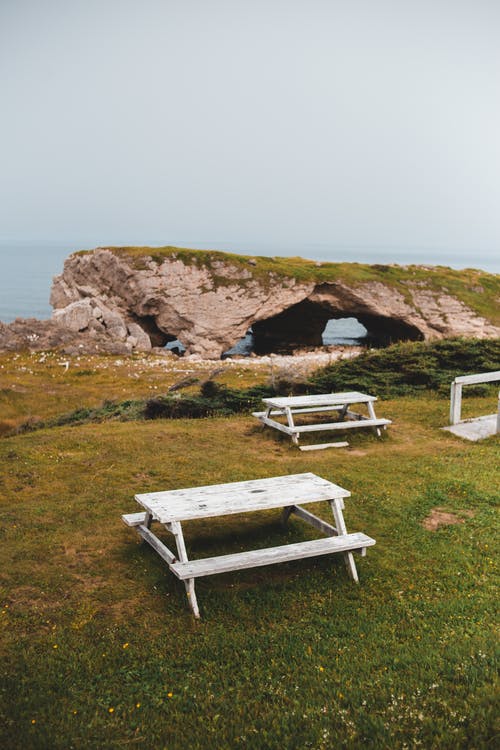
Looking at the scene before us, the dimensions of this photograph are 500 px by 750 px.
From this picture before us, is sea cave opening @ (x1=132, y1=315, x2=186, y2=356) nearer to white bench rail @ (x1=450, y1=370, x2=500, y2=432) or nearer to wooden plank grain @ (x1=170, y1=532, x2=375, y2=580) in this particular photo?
white bench rail @ (x1=450, y1=370, x2=500, y2=432)

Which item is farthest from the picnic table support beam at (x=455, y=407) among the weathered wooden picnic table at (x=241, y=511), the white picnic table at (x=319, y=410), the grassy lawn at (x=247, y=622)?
the weathered wooden picnic table at (x=241, y=511)

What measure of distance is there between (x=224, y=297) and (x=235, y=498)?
3922cm

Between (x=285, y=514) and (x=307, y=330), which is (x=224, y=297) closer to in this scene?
(x=307, y=330)

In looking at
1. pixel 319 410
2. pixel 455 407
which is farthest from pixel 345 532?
pixel 455 407

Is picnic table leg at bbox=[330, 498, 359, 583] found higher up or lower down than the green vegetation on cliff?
lower down

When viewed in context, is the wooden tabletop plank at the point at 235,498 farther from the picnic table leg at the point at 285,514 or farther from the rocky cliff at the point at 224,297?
the rocky cliff at the point at 224,297

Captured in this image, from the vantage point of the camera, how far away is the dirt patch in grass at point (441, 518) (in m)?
7.82

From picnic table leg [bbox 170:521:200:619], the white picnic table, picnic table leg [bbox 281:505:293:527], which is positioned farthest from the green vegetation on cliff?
picnic table leg [bbox 170:521:200:619]

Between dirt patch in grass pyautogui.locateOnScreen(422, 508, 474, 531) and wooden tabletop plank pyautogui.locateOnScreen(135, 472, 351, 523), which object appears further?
dirt patch in grass pyautogui.locateOnScreen(422, 508, 474, 531)

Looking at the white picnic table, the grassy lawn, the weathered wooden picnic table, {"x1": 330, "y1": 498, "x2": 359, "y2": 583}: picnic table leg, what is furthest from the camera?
the white picnic table

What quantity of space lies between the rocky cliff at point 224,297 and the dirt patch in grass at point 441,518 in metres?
35.2

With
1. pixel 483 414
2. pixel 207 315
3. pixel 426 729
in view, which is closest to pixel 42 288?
pixel 207 315

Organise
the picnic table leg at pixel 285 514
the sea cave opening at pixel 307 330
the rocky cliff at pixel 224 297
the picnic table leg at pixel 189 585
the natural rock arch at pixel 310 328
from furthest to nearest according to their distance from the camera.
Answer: the sea cave opening at pixel 307 330
the natural rock arch at pixel 310 328
the rocky cliff at pixel 224 297
the picnic table leg at pixel 285 514
the picnic table leg at pixel 189 585

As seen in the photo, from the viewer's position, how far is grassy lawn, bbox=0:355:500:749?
13.6ft
